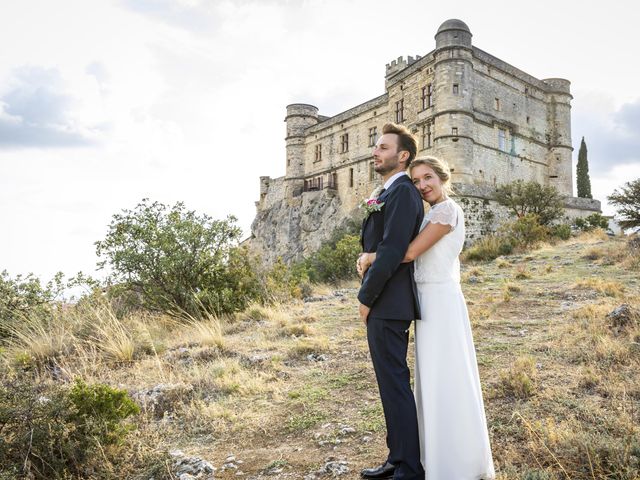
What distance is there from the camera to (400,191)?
9.72 ft

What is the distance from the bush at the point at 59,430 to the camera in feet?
10.5

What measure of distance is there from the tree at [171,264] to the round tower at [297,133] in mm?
27029

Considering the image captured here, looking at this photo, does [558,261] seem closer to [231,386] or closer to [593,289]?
[593,289]

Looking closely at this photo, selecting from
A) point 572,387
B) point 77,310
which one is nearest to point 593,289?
point 572,387

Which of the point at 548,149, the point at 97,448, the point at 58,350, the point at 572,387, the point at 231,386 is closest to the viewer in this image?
the point at 97,448

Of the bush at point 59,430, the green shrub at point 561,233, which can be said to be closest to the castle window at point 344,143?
the green shrub at point 561,233

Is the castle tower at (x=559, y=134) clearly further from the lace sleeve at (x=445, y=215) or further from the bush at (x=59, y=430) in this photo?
the bush at (x=59, y=430)

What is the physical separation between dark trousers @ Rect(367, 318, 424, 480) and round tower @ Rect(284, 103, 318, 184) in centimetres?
3445

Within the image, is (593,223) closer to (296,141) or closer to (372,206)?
(296,141)

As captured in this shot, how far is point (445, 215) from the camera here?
9.70 ft

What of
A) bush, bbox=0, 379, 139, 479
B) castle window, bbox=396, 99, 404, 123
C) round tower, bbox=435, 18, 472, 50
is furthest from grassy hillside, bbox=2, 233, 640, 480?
castle window, bbox=396, 99, 404, 123

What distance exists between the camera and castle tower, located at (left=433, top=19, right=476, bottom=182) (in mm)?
22562

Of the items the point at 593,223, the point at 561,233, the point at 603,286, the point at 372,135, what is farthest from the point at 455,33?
the point at 603,286

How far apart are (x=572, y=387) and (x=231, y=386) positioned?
3.35m
